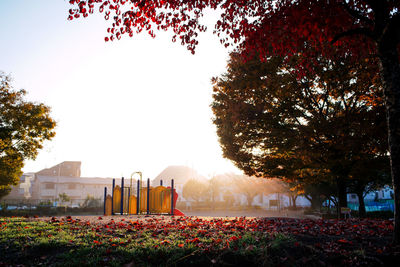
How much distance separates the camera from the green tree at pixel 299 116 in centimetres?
1415

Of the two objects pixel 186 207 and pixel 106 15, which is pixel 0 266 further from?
pixel 186 207

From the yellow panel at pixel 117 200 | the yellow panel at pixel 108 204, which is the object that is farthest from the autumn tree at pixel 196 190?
the yellow panel at pixel 117 200

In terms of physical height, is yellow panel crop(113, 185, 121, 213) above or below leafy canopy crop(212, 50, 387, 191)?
below

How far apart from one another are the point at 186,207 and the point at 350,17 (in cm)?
4551

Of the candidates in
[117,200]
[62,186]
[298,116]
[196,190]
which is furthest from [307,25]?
[62,186]

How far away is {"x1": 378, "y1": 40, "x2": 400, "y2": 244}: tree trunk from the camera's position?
5293 millimetres

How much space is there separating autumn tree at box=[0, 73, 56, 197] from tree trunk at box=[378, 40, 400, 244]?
23562 mm

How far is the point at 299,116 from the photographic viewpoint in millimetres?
15977

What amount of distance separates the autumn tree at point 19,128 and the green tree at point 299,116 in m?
14.7

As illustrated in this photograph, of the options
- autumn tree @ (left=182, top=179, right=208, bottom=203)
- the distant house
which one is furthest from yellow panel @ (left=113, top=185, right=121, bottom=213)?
the distant house

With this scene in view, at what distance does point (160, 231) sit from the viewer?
7.21m

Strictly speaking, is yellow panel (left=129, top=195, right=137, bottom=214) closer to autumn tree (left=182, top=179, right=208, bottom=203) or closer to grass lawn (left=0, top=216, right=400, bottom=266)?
grass lawn (left=0, top=216, right=400, bottom=266)

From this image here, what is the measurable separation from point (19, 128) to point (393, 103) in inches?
955

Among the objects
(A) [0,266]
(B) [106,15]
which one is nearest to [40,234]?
(A) [0,266]
